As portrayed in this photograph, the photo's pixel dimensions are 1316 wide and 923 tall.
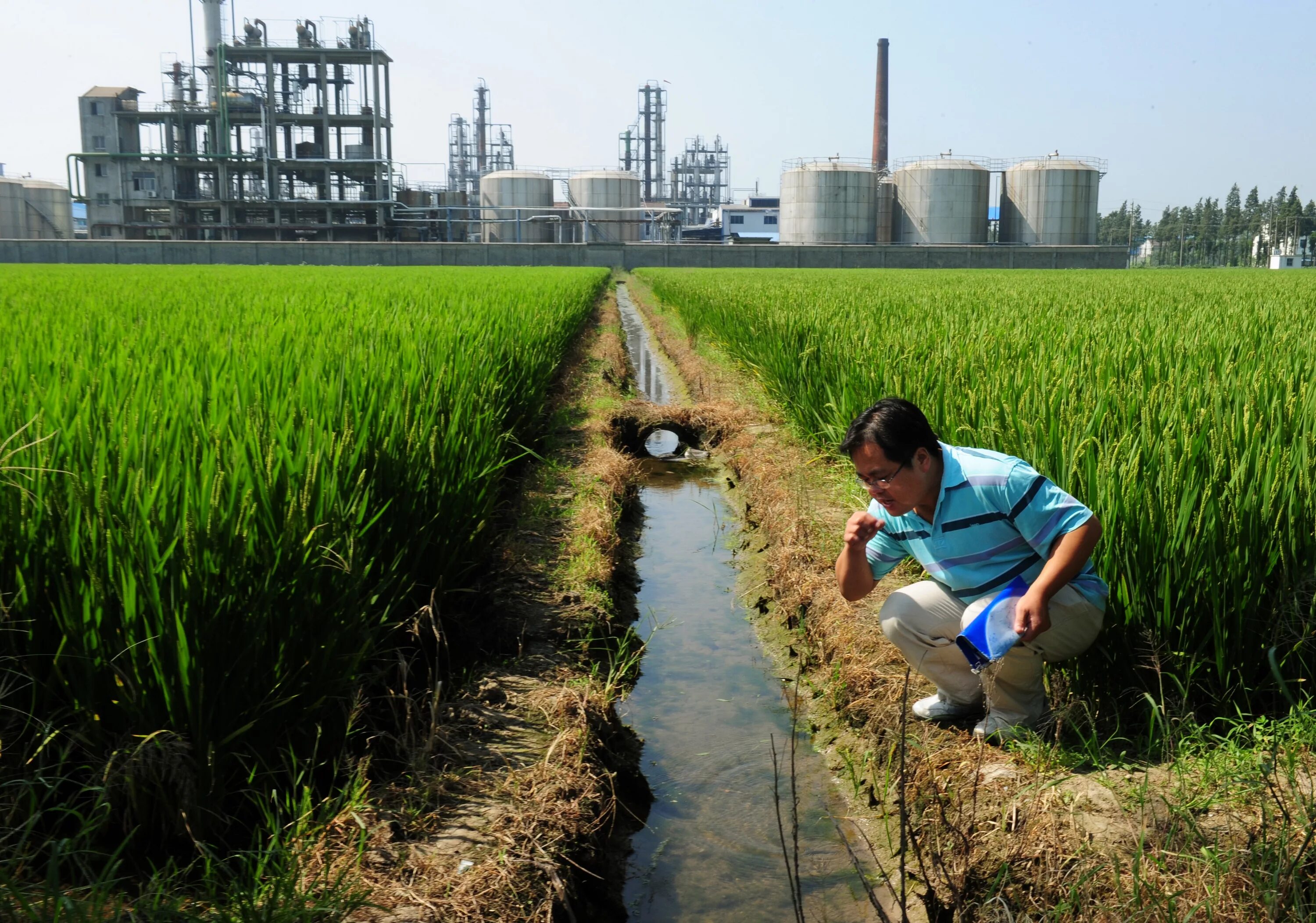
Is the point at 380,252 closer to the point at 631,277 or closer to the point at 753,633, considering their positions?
the point at 631,277

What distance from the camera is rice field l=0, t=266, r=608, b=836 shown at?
1.88 m

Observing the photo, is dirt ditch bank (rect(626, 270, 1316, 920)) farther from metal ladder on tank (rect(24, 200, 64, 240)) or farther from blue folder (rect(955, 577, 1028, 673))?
metal ladder on tank (rect(24, 200, 64, 240))

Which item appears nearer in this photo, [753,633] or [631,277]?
[753,633]

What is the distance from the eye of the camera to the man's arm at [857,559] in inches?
97.5

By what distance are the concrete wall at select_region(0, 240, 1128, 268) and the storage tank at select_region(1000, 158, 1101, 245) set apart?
1864mm

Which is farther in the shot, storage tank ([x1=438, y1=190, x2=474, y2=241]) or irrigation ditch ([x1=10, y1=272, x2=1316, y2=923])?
storage tank ([x1=438, y1=190, x2=474, y2=241])

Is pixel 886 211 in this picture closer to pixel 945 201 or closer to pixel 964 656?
pixel 945 201

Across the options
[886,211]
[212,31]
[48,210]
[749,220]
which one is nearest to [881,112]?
[886,211]

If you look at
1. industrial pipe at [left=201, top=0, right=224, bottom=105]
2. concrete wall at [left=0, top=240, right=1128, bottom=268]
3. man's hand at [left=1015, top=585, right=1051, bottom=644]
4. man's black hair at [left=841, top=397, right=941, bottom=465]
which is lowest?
man's hand at [left=1015, top=585, right=1051, bottom=644]

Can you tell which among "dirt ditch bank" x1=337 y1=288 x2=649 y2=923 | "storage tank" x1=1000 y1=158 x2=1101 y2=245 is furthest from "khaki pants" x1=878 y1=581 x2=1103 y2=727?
"storage tank" x1=1000 y1=158 x2=1101 y2=245

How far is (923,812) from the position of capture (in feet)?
7.77

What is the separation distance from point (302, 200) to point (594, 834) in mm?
42191

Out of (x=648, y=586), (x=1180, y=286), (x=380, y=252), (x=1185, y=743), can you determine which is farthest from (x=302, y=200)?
(x=1185, y=743)

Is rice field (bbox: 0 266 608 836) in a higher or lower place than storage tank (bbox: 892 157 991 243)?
lower
